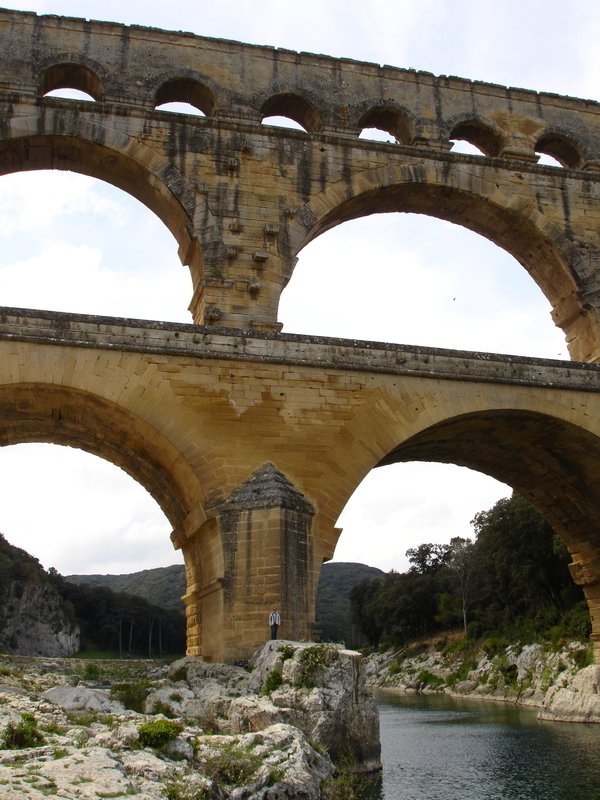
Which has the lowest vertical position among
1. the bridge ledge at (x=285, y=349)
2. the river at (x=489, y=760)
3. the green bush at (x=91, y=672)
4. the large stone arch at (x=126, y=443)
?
the river at (x=489, y=760)

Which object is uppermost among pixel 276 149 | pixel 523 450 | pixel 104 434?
pixel 276 149

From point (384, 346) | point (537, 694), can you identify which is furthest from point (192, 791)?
point (537, 694)

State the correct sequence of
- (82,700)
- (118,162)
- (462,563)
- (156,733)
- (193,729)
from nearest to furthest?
1. (156,733)
2. (193,729)
3. (82,700)
4. (118,162)
5. (462,563)

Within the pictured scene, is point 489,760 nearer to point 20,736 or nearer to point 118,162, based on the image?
point 20,736

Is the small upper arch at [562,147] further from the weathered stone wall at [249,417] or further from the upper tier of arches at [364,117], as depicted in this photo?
the weathered stone wall at [249,417]

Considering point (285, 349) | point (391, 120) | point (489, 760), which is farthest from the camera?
point (391, 120)

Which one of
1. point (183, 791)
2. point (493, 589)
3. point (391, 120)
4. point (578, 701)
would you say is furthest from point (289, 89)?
point (493, 589)

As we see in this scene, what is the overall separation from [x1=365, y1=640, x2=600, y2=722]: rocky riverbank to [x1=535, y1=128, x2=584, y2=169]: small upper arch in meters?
11.8

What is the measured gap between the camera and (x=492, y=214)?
17484 millimetres

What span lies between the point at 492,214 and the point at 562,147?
3.58 metres

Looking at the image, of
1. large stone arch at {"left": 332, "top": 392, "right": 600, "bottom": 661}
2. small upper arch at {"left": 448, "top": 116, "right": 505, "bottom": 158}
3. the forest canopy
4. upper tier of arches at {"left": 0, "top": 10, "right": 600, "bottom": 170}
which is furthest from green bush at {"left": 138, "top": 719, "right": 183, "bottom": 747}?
the forest canopy

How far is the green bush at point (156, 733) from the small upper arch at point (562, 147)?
16.0 meters

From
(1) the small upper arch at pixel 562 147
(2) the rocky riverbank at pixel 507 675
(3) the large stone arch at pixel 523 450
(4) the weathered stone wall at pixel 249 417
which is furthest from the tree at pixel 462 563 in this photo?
(4) the weathered stone wall at pixel 249 417

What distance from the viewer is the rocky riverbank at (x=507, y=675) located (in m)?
19.1
